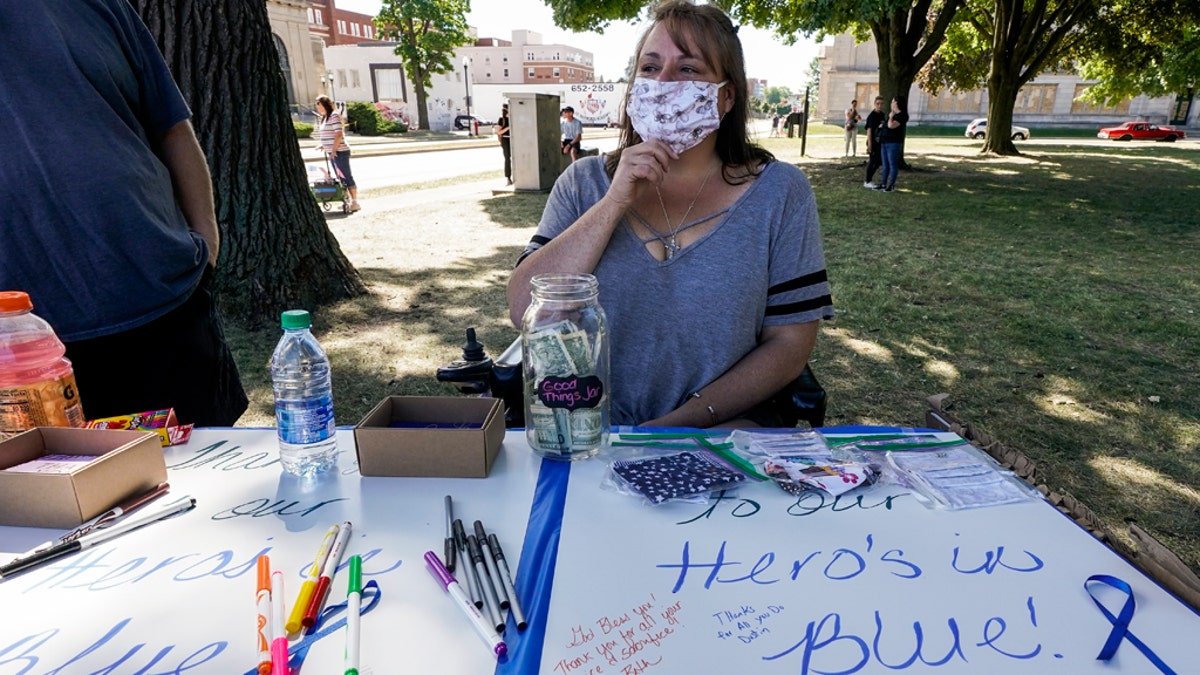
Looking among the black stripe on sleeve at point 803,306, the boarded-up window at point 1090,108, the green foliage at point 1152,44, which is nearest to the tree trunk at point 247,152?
Answer: the black stripe on sleeve at point 803,306

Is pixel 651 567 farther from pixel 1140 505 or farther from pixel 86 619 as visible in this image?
pixel 1140 505

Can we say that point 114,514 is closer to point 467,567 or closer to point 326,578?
point 326,578

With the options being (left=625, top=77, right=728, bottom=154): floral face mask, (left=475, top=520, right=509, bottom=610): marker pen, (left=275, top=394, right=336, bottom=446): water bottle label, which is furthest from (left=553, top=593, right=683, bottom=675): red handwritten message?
(left=625, top=77, right=728, bottom=154): floral face mask

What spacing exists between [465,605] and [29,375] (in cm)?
101

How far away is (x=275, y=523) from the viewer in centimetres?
112

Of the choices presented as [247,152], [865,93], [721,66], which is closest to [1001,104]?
[247,152]

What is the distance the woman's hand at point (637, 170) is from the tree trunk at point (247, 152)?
3.58 metres

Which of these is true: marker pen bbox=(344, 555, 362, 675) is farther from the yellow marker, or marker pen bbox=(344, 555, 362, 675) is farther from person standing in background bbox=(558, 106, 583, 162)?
person standing in background bbox=(558, 106, 583, 162)

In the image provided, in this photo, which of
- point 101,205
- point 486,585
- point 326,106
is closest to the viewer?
point 486,585

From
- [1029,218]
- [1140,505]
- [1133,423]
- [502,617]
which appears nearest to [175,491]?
[502,617]

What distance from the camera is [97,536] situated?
3.52ft

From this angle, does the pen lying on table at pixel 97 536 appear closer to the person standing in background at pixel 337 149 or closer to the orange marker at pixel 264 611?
the orange marker at pixel 264 611

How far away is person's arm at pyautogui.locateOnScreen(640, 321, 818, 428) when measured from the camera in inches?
68.4

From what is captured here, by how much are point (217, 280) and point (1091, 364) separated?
5.56 meters
